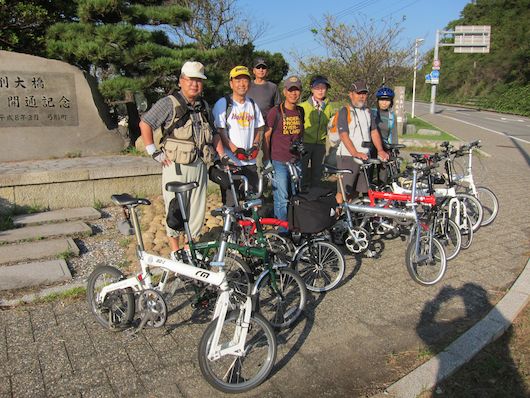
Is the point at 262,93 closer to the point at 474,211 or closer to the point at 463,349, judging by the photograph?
the point at 474,211

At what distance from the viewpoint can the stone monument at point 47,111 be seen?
284 inches

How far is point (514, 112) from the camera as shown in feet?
116

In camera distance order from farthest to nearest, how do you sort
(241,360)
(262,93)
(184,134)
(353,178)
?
(262,93)
(353,178)
(184,134)
(241,360)

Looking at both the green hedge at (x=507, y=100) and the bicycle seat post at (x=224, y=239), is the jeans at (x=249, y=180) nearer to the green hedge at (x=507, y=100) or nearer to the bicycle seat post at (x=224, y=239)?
the bicycle seat post at (x=224, y=239)

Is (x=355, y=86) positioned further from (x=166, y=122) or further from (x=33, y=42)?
(x=33, y=42)

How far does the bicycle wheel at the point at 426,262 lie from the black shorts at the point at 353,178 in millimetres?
1258

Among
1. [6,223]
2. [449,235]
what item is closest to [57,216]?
[6,223]

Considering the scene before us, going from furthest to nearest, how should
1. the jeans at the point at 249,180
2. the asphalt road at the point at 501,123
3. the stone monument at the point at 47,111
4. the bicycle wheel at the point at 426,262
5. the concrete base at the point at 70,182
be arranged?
the asphalt road at the point at 501,123 → the stone monument at the point at 47,111 → the concrete base at the point at 70,182 → the jeans at the point at 249,180 → the bicycle wheel at the point at 426,262

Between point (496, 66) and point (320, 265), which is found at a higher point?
point (496, 66)

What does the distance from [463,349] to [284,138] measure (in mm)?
2629

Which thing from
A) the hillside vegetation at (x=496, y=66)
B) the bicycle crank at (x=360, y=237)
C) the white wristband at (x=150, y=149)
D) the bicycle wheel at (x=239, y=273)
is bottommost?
the bicycle crank at (x=360, y=237)

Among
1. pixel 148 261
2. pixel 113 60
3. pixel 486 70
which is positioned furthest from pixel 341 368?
pixel 486 70

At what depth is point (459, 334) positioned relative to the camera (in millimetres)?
3363

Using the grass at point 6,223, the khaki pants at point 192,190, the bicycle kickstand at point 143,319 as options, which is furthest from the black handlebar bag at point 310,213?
the grass at point 6,223
